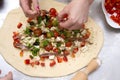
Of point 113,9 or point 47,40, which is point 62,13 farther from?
point 113,9

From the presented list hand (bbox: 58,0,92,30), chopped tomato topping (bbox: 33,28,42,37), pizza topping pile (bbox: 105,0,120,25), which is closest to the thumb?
hand (bbox: 58,0,92,30)

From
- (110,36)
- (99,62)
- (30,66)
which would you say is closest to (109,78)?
(99,62)

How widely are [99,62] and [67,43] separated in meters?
0.14

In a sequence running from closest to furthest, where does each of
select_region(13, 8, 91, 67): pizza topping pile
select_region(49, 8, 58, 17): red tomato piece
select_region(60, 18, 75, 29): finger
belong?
select_region(60, 18, 75, 29): finger
select_region(13, 8, 91, 67): pizza topping pile
select_region(49, 8, 58, 17): red tomato piece

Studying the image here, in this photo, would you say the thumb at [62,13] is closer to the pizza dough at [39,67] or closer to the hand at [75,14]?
the hand at [75,14]

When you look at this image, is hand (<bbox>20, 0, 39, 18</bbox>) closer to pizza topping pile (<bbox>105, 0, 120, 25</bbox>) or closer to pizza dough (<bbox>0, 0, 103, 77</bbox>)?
pizza dough (<bbox>0, 0, 103, 77</bbox>)

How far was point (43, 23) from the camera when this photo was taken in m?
1.08

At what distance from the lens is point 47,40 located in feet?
3.37

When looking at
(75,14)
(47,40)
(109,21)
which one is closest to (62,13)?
(75,14)

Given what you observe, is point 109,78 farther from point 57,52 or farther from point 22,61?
point 22,61

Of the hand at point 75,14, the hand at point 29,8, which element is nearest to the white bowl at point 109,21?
the hand at point 75,14

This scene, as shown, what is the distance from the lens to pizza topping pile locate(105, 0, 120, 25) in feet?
3.57

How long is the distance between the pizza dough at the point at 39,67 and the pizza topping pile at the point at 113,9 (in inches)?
3.1

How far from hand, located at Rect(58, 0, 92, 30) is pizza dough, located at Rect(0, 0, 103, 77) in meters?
0.15
